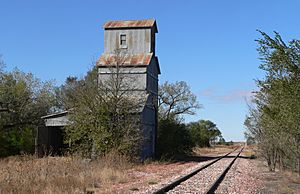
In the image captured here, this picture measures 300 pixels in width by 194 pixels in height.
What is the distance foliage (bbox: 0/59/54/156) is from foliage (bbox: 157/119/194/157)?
485 inches

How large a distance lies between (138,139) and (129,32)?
1274cm

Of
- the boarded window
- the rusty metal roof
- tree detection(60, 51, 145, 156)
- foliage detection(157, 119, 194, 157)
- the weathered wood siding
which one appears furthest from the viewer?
foliage detection(157, 119, 194, 157)

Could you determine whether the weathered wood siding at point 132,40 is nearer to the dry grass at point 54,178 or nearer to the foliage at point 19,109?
the foliage at point 19,109

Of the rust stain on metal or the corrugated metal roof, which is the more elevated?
the rust stain on metal

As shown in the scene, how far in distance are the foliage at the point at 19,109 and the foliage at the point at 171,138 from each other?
1232cm

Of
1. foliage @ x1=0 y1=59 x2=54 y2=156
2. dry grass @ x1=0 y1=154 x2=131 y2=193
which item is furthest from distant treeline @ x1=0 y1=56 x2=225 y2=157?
dry grass @ x1=0 y1=154 x2=131 y2=193

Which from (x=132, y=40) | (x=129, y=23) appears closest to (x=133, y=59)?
(x=132, y=40)

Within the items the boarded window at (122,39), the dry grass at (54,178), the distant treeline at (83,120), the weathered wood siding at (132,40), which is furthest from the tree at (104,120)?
the boarded window at (122,39)

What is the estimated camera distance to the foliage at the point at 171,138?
1791 inches

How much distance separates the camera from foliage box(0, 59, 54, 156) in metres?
42.8

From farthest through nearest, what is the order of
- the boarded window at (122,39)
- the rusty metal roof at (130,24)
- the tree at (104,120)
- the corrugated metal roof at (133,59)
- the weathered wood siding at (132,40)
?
the boarded window at (122,39), the rusty metal roof at (130,24), the weathered wood siding at (132,40), the corrugated metal roof at (133,59), the tree at (104,120)

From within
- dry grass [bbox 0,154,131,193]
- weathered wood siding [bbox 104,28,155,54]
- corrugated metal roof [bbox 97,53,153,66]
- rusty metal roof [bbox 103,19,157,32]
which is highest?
rusty metal roof [bbox 103,19,157,32]

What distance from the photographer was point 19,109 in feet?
162

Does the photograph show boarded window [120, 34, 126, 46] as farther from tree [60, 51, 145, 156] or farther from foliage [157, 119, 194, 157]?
foliage [157, 119, 194, 157]
